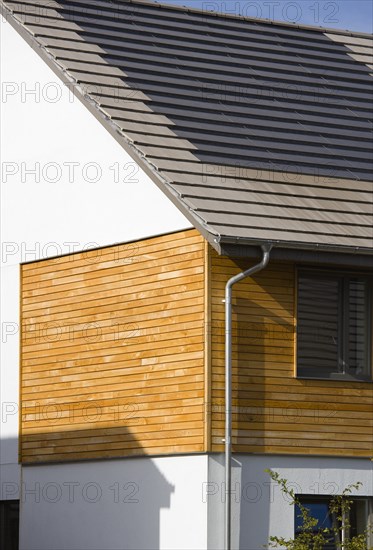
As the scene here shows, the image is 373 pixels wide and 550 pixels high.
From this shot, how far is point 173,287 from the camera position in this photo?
1762 cm

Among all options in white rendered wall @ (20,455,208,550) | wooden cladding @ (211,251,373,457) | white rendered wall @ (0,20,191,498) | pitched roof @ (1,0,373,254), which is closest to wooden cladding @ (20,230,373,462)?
wooden cladding @ (211,251,373,457)

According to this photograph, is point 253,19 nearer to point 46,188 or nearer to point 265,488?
point 46,188

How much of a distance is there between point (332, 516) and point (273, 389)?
191 cm

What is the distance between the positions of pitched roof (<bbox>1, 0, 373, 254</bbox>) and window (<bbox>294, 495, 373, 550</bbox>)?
336 centimetres

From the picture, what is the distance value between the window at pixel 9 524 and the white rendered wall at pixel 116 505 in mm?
692

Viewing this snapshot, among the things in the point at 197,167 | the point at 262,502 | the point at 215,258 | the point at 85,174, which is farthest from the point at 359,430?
the point at 85,174

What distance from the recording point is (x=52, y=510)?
19.2 meters

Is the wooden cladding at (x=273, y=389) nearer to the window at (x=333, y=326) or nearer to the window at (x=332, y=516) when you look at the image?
the window at (x=333, y=326)

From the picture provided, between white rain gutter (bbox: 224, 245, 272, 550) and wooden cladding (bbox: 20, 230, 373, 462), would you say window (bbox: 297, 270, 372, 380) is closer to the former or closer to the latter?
wooden cladding (bbox: 20, 230, 373, 462)

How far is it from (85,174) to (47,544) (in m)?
5.38

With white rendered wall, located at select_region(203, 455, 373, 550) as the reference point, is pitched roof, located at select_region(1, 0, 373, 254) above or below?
above

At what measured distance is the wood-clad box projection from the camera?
17.2 meters

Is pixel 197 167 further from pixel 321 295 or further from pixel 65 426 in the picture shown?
pixel 65 426

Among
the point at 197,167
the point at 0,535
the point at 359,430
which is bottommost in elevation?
the point at 0,535
